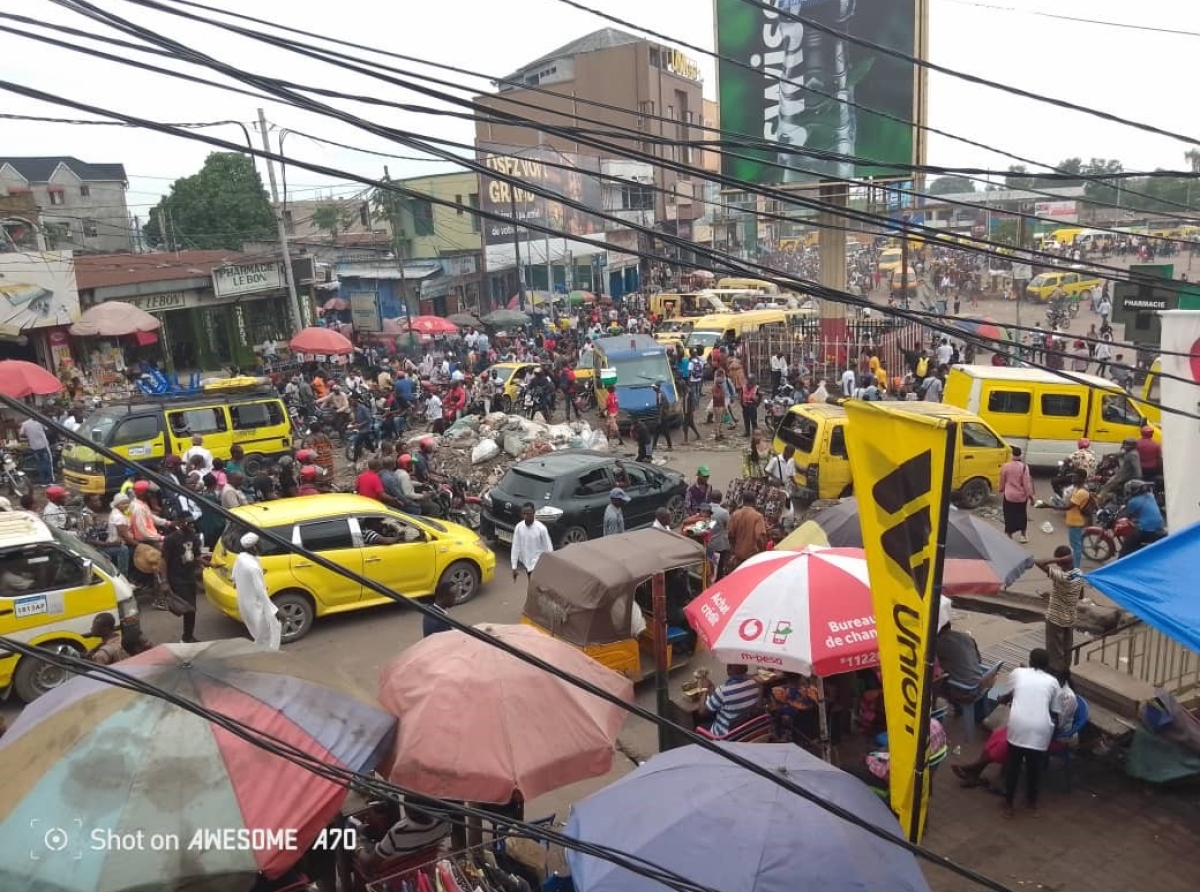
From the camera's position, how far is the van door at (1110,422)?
15992 mm

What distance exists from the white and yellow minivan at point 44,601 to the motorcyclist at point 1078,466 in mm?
12994

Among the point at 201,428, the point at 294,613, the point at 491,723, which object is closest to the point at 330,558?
the point at 294,613

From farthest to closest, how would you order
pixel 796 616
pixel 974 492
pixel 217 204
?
pixel 217 204
pixel 974 492
pixel 796 616

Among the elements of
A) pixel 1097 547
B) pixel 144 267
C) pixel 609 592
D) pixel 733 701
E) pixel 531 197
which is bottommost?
pixel 1097 547

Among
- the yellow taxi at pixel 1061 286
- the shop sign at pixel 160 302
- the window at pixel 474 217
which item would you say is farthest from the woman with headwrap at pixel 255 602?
the yellow taxi at pixel 1061 286

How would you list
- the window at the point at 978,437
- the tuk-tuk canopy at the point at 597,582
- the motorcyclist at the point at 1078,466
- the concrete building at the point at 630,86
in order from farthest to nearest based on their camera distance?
the concrete building at the point at 630,86
the window at the point at 978,437
the motorcyclist at the point at 1078,466
the tuk-tuk canopy at the point at 597,582

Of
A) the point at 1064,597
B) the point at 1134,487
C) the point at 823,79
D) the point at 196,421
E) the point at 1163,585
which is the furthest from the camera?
the point at 823,79

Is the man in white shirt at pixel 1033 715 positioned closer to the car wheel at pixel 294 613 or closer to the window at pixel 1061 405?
the car wheel at pixel 294 613

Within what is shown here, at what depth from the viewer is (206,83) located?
3.90 meters

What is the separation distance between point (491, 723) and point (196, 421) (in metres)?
13.2

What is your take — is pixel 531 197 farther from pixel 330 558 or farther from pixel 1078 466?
pixel 330 558

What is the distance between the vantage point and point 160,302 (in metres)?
29.1

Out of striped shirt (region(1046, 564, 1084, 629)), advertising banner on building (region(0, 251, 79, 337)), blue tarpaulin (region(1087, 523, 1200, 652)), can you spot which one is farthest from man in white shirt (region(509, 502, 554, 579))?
advertising banner on building (region(0, 251, 79, 337))

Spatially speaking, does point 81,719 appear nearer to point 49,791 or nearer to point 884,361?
point 49,791
